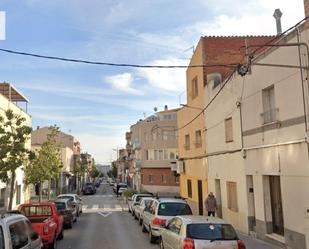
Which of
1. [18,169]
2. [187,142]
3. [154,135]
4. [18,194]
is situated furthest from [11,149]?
[154,135]

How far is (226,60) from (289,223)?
1426cm

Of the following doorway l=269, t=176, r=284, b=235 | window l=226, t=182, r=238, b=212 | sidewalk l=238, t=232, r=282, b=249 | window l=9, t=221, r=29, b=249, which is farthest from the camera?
window l=226, t=182, r=238, b=212

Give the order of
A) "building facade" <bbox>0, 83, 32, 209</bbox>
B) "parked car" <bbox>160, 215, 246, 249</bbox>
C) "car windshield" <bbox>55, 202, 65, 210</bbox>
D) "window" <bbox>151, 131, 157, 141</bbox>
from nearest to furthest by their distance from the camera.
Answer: "parked car" <bbox>160, 215, 246, 249</bbox> → "car windshield" <bbox>55, 202, 65, 210</bbox> → "building facade" <bbox>0, 83, 32, 209</bbox> → "window" <bbox>151, 131, 157, 141</bbox>

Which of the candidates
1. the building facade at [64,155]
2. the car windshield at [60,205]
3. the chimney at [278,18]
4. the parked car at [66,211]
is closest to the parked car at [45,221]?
the parked car at [66,211]

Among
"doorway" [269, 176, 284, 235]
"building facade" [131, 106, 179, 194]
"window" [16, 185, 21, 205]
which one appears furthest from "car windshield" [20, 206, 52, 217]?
"building facade" [131, 106, 179, 194]

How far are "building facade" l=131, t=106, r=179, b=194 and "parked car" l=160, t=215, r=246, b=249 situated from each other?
50.0m

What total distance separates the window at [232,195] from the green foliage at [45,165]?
13737 millimetres

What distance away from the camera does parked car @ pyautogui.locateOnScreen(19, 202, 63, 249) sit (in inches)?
583

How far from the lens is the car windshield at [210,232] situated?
10.8m

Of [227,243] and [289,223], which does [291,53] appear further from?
[227,243]

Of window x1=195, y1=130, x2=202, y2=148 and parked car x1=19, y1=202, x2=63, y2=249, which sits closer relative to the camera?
parked car x1=19, y1=202, x2=63, y2=249

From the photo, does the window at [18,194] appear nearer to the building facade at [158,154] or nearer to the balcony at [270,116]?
the balcony at [270,116]

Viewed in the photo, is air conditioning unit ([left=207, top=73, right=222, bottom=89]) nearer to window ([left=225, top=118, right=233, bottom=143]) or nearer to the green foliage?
window ([left=225, top=118, right=233, bottom=143])

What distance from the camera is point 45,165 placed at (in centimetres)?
3406
